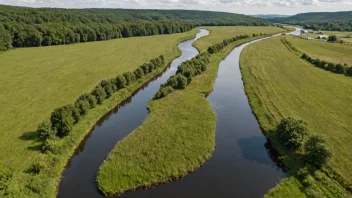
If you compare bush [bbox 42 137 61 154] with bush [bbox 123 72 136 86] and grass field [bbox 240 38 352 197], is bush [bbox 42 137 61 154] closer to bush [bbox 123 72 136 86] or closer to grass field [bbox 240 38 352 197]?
grass field [bbox 240 38 352 197]

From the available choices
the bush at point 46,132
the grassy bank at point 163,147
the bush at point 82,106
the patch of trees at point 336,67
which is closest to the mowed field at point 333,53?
the patch of trees at point 336,67

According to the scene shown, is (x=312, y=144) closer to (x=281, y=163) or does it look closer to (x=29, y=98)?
(x=281, y=163)

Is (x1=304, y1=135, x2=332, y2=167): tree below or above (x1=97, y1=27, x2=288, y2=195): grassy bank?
above

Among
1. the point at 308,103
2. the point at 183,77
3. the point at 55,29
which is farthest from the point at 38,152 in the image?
the point at 55,29

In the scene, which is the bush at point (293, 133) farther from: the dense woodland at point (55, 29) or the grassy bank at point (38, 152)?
the dense woodland at point (55, 29)

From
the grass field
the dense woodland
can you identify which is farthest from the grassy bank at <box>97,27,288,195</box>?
the dense woodland

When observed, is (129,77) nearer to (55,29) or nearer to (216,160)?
(216,160)

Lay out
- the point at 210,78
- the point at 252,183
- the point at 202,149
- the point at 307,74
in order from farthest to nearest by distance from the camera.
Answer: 1. the point at 307,74
2. the point at 210,78
3. the point at 202,149
4. the point at 252,183

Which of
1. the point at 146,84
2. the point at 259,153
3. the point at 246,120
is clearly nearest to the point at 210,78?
the point at 146,84
